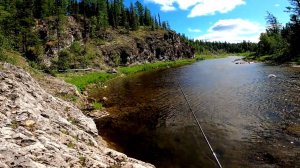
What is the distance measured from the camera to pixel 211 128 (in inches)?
923

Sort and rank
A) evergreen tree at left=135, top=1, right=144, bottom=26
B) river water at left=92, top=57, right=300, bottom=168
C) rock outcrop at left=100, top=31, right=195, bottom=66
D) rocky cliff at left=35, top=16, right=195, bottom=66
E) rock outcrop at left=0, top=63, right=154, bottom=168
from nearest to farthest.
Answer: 1. rock outcrop at left=0, top=63, right=154, bottom=168
2. river water at left=92, top=57, right=300, bottom=168
3. rocky cliff at left=35, top=16, right=195, bottom=66
4. rock outcrop at left=100, top=31, right=195, bottom=66
5. evergreen tree at left=135, top=1, right=144, bottom=26

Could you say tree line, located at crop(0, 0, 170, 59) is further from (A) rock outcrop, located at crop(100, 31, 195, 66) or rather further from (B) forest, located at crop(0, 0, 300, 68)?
(A) rock outcrop, located at crop(100, 31, 195, 66)

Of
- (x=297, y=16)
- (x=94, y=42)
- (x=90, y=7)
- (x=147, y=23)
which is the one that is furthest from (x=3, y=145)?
(x=147, y=23)

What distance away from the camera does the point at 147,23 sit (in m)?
182

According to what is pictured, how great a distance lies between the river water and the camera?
17641mm

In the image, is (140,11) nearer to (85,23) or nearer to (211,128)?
(85,23)

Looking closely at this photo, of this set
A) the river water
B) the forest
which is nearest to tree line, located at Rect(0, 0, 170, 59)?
the forest

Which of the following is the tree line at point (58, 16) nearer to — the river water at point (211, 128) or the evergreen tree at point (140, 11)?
the evergreen tree at point (140, 11)

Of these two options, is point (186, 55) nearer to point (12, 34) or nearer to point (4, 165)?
point (12, 34)

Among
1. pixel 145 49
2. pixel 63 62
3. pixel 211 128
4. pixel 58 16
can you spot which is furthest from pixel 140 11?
pixel 211 128

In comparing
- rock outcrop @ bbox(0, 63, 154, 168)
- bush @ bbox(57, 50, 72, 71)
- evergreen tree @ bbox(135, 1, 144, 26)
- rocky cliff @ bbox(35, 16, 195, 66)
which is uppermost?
evergreen tree @ bbox(135, 1, 144, 26)

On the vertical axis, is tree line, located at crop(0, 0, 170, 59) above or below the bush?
above

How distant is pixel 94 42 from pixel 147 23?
71.9 m

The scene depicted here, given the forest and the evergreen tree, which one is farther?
the evergreen tree
